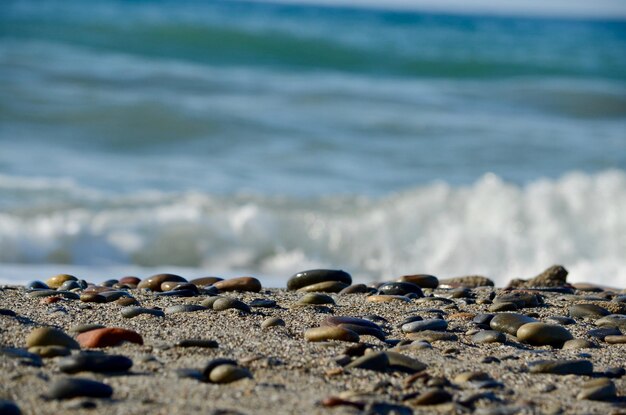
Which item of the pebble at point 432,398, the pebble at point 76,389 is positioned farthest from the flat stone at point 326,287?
the pebble at point 76,389

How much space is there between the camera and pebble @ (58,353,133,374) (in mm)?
2223

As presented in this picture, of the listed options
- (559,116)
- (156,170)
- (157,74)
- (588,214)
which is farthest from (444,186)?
(157,74)

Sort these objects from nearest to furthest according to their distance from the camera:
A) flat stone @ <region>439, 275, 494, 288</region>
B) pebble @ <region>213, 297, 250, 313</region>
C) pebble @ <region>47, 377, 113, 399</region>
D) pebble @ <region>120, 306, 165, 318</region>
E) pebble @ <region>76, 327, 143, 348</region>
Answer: pebble @ <region>47, 377, 113, 399</region> → pebble @ <region>76, 327, 143, 348</region> → pebble @ <region>120, 306, 165, 318</region> → pebble @ <region>213, 297, 250, 313</region> → flat stone @ <region>439, 275, 494, 288</region>

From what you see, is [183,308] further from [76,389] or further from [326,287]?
[76,389]

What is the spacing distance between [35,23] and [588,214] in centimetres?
1731

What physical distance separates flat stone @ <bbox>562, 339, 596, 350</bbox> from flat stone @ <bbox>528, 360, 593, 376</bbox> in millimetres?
300

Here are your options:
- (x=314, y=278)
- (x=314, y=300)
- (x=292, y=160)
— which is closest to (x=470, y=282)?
(x=314, y=278)

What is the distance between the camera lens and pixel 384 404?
2.11m

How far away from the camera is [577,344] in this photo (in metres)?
2.78

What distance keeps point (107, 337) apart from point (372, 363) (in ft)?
2.37

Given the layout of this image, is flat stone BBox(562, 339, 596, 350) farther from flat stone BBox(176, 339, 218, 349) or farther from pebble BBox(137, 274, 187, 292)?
pebble BBox(137, 274, 187, 292)

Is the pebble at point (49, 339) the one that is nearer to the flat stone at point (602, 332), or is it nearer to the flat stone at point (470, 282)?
the flat stone at point (602, 332)

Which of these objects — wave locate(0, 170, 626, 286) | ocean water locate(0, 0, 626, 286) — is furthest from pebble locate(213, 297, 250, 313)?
wave locate(0, 170, 626, 286)

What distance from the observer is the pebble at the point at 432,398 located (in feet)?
6.98
